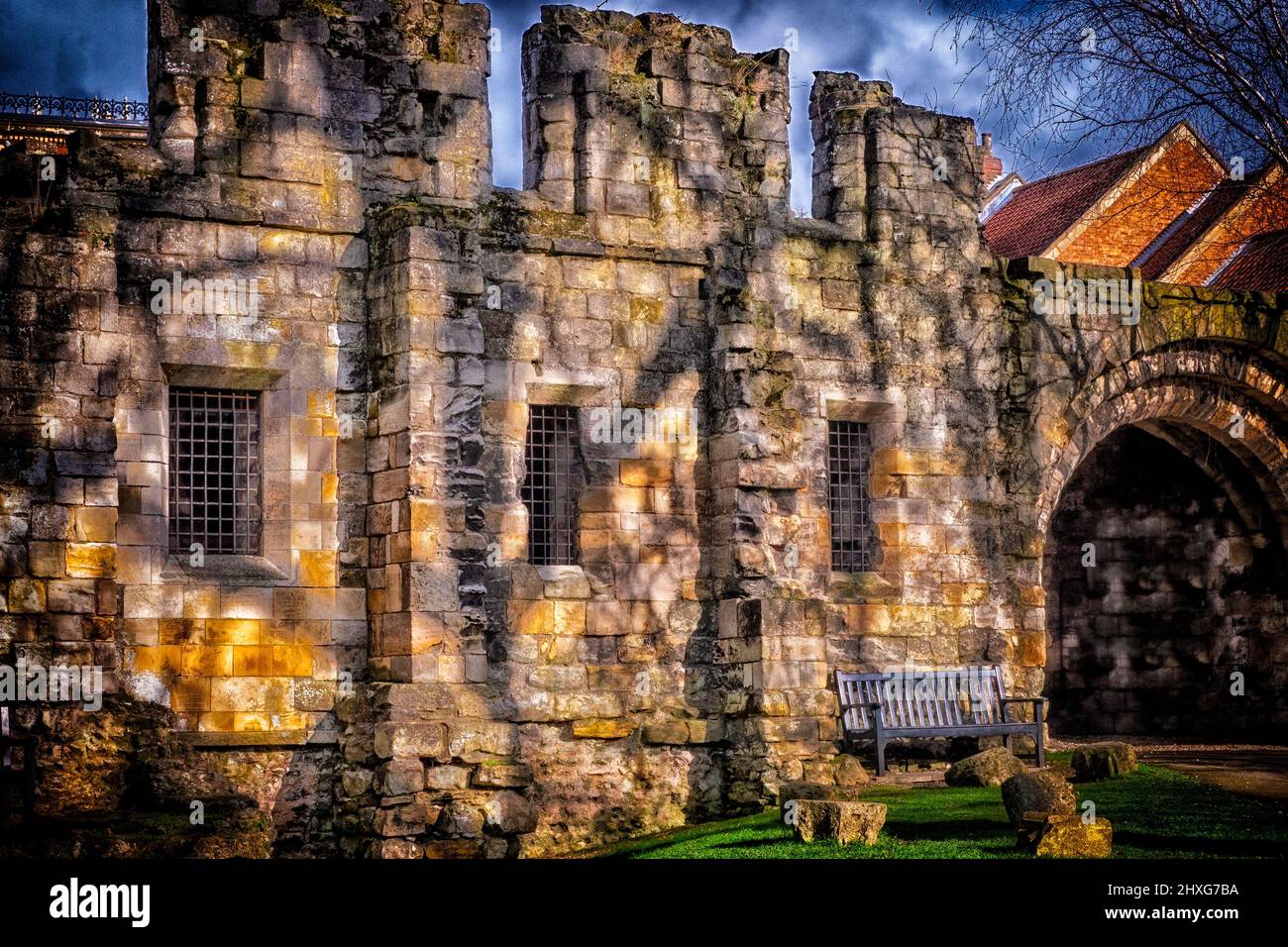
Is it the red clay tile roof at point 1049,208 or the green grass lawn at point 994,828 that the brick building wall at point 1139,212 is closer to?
A: the red clay tile roof at point 1049,208

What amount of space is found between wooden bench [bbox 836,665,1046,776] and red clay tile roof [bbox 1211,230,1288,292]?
10.8 metres

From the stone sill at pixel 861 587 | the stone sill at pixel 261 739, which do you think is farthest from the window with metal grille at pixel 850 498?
the stone sill at pixel 261 739

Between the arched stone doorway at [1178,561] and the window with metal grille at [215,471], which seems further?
the arched stone doorway at [1178,561]

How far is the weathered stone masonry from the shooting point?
15328 millimetres

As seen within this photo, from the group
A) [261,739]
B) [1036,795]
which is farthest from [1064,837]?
[261,739]

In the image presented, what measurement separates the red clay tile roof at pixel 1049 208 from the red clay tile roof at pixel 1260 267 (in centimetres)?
251

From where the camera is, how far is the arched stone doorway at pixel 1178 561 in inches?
826

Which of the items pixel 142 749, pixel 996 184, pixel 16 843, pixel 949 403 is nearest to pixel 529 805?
pixel 142 749

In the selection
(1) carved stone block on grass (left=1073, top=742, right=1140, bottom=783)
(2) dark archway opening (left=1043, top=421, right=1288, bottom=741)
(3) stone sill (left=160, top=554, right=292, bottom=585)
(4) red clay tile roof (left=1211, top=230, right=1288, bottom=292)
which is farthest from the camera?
(4) red clay tile roof (left=1211, top=230, right=1288, bottom=292)

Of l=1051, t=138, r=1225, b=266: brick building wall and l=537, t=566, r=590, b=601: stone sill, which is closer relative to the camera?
l=537, t=566, r=590, b=601: stone sill

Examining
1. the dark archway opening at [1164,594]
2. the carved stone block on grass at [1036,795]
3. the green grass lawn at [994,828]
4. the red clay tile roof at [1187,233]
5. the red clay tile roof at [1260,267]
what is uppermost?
the red clay tile roof at [1187,233]

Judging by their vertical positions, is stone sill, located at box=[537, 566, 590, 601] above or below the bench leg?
above

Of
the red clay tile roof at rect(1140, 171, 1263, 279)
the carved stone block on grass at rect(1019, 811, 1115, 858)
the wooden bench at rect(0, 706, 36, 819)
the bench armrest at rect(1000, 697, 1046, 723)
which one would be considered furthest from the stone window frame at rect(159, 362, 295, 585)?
the red clay tile roof at rect(1140, 171, 1263, 279)

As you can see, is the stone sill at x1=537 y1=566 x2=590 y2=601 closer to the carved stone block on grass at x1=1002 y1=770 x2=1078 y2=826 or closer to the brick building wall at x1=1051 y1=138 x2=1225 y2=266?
the carved stone block on grass at x1=1002 y1=770 x2=1078 y2=826
